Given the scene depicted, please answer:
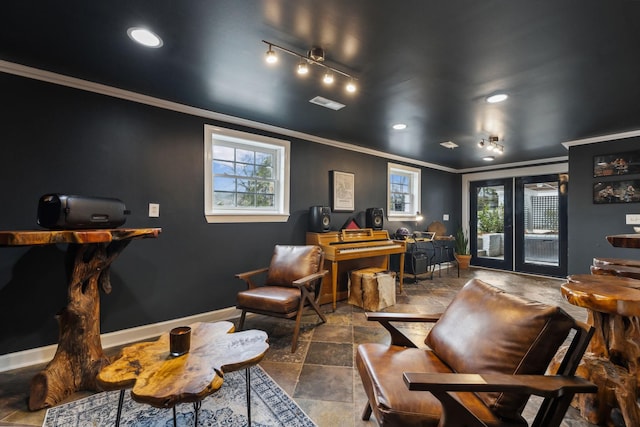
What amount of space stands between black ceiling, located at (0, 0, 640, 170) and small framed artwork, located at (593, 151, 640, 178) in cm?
68

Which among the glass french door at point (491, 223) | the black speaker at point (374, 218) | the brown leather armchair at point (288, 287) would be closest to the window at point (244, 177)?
the brown leather armchair at point (288, 287)

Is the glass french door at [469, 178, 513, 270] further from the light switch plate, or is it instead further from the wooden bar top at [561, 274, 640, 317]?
the light switch plate

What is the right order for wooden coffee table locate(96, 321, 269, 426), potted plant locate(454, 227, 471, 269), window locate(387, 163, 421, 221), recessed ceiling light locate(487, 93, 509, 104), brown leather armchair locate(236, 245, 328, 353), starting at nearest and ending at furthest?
wooden coffee table locate(96, 321, 269, 426) → brown leather armchair locate(236, 245, 328, 353) → recessed ceiling light locate(487, 93, 509, 104) → window locate(387, 163, 421, 221) → potted plant locate(454, 227, 471, 269)

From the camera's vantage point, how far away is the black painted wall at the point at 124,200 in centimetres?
214

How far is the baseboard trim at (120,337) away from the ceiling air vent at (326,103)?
2.42m

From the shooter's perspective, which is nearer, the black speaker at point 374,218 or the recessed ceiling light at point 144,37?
the recessed ceiling light at point 144,37

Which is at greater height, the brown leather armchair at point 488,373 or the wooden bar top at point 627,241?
the wooden bar top at point 627,241

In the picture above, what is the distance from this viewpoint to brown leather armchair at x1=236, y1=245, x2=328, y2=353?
2439 millimetres

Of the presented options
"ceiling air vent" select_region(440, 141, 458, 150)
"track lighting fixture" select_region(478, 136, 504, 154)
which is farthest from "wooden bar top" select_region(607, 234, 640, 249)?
"ceiling air vent" select_region(440, 141, 458, 150)

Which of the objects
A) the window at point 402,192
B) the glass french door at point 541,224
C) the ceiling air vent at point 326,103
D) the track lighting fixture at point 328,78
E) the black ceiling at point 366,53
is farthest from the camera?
the glass french door at point 541,224

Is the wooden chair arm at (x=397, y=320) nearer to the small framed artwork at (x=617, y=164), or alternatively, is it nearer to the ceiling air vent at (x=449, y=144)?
the ceiling air vent at (x=449, y=144)

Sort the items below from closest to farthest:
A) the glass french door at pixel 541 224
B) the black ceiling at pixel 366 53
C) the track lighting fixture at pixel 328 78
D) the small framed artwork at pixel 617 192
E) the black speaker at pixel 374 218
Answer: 1. the black ceiling at pixel 366 53
2. the track lighting fixture at pixel 328 78
3. the small framed artwork at pixel 617 192
4. the black speaker at pixel 374 218
5. the glass french door at pixel 541 224

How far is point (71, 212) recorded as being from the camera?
5.73ft

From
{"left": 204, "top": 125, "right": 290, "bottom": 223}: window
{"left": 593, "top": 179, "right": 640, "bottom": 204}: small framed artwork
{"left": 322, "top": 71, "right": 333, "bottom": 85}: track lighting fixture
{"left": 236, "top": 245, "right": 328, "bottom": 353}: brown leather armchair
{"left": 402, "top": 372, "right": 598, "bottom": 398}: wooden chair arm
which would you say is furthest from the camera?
{"left": 593, "top": 179, "right": 640, "bottom": 204}: small framed artwork
